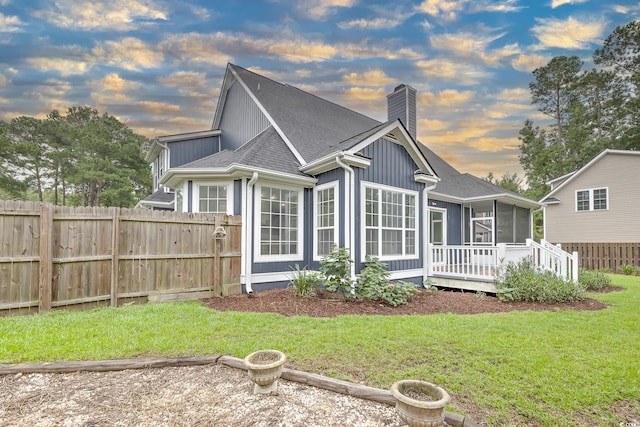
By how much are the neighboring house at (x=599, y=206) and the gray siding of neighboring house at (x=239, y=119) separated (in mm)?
16292

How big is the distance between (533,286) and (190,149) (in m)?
12.1

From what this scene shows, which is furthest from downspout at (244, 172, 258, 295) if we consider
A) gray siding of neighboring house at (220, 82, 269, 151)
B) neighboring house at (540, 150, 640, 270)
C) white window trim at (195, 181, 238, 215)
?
neighboring house at (540, 150, 640, 270)

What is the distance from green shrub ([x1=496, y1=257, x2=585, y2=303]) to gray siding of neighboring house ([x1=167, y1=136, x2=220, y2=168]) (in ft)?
37.0

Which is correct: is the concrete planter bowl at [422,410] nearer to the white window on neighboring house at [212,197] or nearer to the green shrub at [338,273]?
the green shrub at [338,273]

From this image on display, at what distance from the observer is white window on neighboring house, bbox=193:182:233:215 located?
781cm

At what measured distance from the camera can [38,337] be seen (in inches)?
149

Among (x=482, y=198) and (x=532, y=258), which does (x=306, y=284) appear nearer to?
(x=532, y=258)

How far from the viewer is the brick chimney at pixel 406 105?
14.0m

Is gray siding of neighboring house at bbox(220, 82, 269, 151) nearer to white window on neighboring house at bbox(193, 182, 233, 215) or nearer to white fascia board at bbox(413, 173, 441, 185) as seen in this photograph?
white window on neighboring house at bbox(193, 182, 233, 215)

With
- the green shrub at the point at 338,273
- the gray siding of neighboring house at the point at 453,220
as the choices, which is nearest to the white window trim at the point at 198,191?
the green shrub at the point at 338,273

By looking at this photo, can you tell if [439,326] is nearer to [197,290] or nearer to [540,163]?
[197,290]

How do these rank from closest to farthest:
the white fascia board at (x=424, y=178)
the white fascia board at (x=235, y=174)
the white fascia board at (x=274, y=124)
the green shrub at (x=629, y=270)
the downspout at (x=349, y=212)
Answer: the downspout at (x=349, y=212) → the white fascia board at (x=235, y=174) → the white fascia board at (x=274, y=124) → the white fascia board at (x=424, y=178) → the green shrub at (x=629, y=270)

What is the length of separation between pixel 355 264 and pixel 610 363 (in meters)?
4.50

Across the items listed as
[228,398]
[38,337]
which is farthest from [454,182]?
[38,337]
